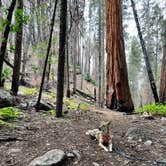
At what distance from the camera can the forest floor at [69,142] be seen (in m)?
4.11

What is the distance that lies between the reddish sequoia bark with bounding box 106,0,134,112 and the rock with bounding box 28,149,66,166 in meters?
5.54

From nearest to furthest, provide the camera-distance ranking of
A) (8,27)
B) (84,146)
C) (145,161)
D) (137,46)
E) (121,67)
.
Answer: (145,161), (84,146), (8,27), (121,67), (137,46)

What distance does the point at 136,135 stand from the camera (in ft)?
17.6

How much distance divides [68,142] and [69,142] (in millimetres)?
17

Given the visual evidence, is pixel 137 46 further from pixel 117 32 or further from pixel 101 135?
pixel 101 135

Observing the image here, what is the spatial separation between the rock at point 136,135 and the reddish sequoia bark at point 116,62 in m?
3.77

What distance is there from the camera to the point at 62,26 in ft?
20.9

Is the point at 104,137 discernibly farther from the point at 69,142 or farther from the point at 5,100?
the point at 5,100

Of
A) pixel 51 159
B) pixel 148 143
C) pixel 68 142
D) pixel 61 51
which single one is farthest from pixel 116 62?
pixel 51 159

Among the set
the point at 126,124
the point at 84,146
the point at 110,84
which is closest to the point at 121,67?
the point at 110,84

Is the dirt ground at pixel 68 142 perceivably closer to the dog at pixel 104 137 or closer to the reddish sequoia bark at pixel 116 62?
the dog at pixel 104 137

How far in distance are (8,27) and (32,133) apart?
233cm

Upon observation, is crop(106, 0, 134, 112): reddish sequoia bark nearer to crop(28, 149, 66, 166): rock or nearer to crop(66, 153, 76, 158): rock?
crop(66, 153, 76, 158): rock

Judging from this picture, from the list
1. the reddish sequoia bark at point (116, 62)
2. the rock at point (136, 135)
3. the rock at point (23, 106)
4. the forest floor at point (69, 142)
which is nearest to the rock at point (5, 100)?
the rock at point (23, 106)
